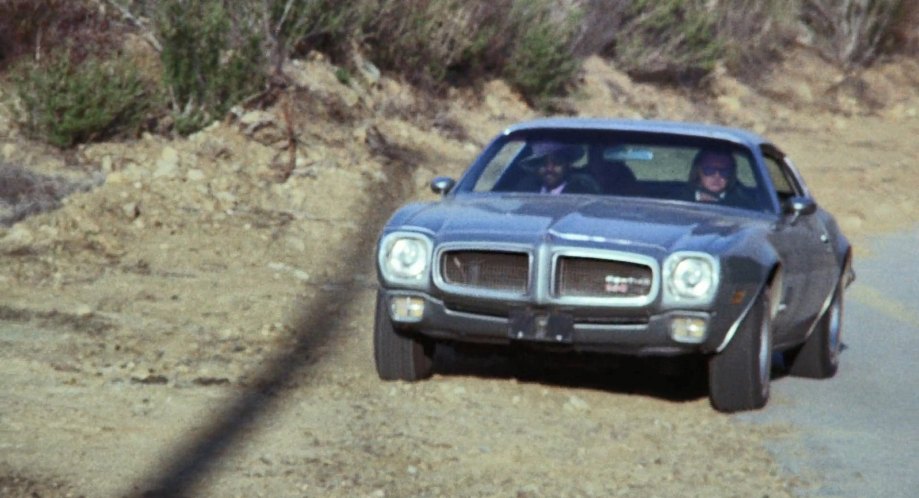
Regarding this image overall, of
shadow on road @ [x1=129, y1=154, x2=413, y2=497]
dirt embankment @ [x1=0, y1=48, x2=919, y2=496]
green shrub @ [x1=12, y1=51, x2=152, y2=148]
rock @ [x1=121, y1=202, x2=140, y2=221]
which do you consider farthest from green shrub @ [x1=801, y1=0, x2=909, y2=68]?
rock @ [x1=121, y1=202, x2=140, y2=221]

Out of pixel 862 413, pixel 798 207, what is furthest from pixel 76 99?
pixel 862 413

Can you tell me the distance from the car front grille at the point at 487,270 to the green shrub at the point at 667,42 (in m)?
22.4

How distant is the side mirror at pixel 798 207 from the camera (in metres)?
9.60

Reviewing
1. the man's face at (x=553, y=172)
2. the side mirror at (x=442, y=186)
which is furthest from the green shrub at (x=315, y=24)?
the man's face at (x=553, y=172)

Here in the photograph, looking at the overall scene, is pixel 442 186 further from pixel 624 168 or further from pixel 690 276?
pixel 690 276

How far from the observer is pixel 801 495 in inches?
279

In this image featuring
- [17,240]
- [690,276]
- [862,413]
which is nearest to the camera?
[690,276]

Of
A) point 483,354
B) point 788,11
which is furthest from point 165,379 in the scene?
point 788,11

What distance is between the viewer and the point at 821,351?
10250 millimetres

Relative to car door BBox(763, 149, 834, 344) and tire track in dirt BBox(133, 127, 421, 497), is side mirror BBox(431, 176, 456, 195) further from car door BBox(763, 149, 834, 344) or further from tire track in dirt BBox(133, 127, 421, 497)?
car door BBox(763, 149, 834, 344)

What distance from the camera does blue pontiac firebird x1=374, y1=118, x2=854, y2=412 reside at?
841cm

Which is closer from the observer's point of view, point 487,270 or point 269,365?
point 487,270

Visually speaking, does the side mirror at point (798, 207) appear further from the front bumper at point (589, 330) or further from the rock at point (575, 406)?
the rock at point (575, 406)

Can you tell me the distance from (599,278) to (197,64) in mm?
10154
